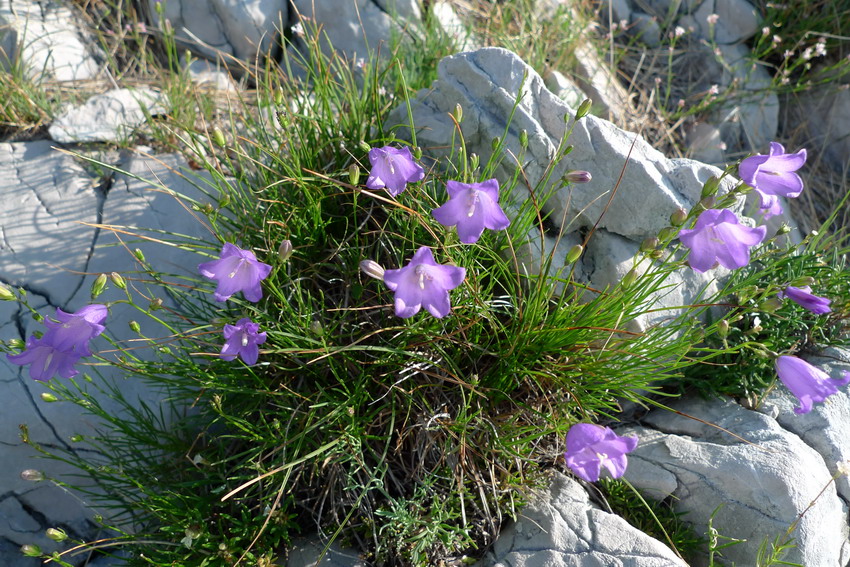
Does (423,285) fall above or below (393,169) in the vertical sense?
below

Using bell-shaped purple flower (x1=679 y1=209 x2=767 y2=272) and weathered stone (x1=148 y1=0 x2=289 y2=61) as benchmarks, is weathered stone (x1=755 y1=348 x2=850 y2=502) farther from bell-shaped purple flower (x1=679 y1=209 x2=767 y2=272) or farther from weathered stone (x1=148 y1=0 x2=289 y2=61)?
weathered stone (x1=148 y1=0 x2=289 y2=61)

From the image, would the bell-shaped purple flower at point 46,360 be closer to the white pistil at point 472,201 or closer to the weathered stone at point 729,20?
the white pistil at point 472,201

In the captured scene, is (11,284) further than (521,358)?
Yes

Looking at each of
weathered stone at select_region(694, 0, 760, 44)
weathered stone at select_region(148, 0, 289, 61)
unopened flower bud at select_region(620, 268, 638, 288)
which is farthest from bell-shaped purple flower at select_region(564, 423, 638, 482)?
weathered stone at select_region(694, 0, 760, 44)

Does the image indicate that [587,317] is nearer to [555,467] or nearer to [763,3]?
[555,467]

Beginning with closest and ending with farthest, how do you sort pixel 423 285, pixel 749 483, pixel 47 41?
pixel 423 285
pixel 749 483
pixel 47 41

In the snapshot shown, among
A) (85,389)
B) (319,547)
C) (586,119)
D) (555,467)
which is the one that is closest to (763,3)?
(586,119)

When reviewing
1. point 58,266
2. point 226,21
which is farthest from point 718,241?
point 226,21

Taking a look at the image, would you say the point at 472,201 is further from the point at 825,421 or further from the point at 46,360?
the point at 825,421

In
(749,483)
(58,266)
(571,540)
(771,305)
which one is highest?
(771,305)
